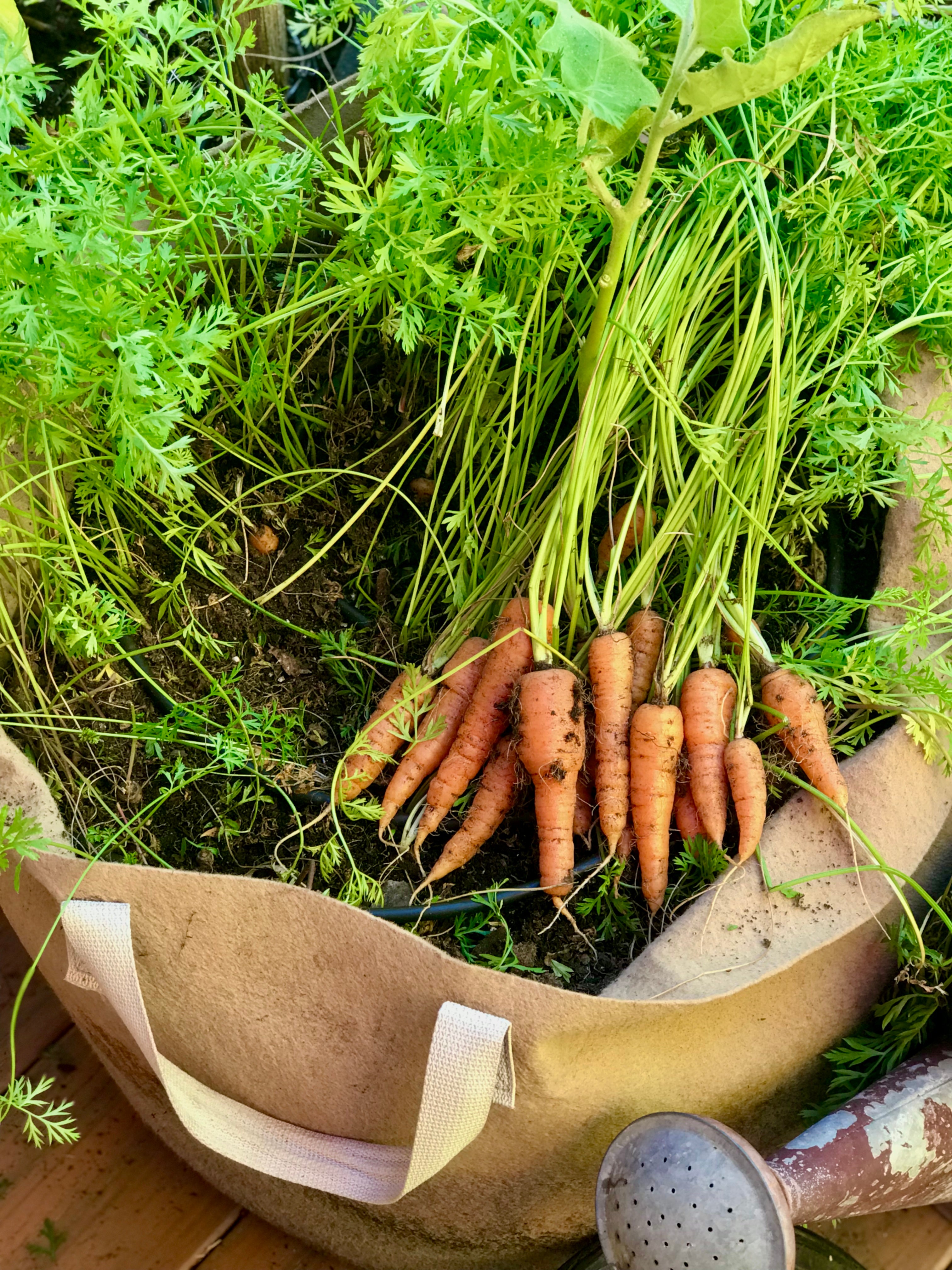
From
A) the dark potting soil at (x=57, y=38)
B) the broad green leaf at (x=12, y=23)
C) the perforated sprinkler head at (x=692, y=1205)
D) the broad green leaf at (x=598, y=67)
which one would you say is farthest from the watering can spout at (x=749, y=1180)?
the dark potting soil at (x=57, y=38)

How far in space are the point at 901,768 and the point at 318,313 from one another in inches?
28.9

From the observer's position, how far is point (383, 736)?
0.96 metres

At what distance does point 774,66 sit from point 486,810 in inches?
25.5

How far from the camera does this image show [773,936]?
82 centimetres

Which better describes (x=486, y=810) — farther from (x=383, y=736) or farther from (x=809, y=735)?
(x=809, y=735)

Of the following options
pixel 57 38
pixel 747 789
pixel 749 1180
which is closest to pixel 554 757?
pixel 747 789

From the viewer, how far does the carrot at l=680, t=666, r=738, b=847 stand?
0.92 metres

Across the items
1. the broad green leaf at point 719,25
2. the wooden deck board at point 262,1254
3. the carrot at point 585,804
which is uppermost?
the broad green leaf at point 719,25

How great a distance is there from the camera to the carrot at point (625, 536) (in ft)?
3.30

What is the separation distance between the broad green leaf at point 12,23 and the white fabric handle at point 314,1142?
68 cm

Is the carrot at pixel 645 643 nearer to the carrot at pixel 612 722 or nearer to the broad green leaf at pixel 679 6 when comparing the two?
the carrot at pixel 612 722

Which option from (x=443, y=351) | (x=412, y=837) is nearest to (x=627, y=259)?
(x=443, y=351)

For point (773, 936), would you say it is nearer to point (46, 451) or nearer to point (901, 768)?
point (901, 768)

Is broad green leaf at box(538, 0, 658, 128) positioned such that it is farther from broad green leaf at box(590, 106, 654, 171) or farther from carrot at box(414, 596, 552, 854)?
carrot at box(414, 596, 552, 854)
